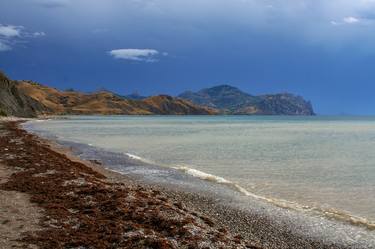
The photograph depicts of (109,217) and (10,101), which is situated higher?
(10,101)

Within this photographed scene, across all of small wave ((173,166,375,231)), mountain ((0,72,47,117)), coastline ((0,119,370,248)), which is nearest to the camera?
coastline ((0,119,370,248))

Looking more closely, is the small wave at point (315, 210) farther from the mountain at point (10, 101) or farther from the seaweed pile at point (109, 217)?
the mountain at point (10, 101)

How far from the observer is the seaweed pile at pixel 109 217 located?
15.3 metres

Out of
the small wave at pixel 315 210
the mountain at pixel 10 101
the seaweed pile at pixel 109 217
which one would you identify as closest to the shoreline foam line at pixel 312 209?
the small wave at pixel 315 210

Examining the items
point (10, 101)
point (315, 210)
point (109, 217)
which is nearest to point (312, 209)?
point (315, 210)

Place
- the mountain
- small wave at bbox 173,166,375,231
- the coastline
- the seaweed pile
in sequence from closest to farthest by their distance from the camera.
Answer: the seaweed pile, the coastline, small wave at bbox 173,166,375,231, the mountain

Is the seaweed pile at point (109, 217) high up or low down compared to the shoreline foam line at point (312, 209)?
up

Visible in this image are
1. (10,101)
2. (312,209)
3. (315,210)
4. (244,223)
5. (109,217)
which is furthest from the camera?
(10,101)

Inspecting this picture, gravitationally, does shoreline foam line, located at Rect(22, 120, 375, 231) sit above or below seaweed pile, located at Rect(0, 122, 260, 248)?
below

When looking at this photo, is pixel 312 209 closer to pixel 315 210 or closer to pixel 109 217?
pixel 315 210

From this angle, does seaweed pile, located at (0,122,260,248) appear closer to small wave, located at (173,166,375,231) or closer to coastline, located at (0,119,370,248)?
coastline, located at (0,119,370,248)

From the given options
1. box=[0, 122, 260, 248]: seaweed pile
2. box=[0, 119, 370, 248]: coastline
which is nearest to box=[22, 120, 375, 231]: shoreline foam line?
box=[0, 119, 370, 248]: coastline

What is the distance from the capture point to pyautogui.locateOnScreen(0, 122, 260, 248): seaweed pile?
50.2 feet

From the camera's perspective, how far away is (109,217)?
1853 cm
